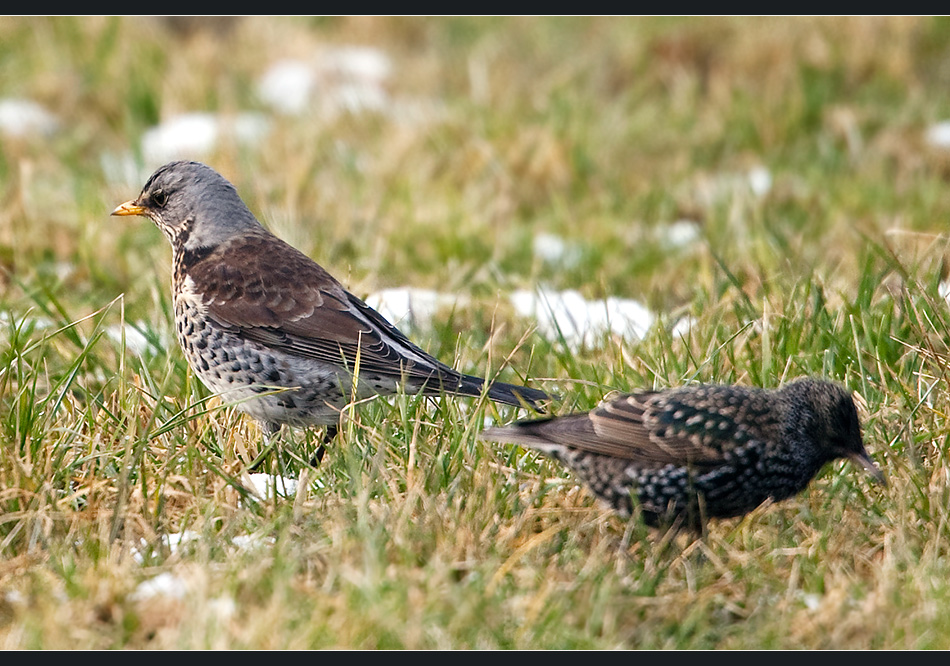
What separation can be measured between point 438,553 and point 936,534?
1.50 metres

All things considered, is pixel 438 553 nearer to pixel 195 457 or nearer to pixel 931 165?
pixel 195 457

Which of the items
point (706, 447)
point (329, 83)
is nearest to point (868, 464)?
point (706, 447)

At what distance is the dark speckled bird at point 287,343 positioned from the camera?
485cm

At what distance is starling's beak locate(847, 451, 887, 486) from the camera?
407cm

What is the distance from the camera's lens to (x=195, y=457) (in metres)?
4.39

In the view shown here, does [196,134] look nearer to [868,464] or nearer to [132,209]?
[132,209]

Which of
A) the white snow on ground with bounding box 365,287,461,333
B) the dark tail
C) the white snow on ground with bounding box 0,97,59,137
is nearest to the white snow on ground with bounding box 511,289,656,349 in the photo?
the white snow on ground with bounding box 365,287,461,333

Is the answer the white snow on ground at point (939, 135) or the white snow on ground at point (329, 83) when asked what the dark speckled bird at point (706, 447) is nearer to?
the white snow on ground at point (939, 135)

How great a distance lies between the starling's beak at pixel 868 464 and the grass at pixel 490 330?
0.29 ft

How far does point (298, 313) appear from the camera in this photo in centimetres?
507

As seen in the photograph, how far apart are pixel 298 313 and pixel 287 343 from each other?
0.13m

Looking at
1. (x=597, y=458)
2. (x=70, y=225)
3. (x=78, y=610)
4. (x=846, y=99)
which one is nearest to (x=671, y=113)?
(x=846, y=99)

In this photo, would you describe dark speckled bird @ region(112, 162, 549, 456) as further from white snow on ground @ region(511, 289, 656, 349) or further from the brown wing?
white snow on ground @ region(511, 289, 656, 349)

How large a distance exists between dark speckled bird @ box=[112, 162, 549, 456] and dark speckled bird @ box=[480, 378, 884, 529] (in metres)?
0.51
